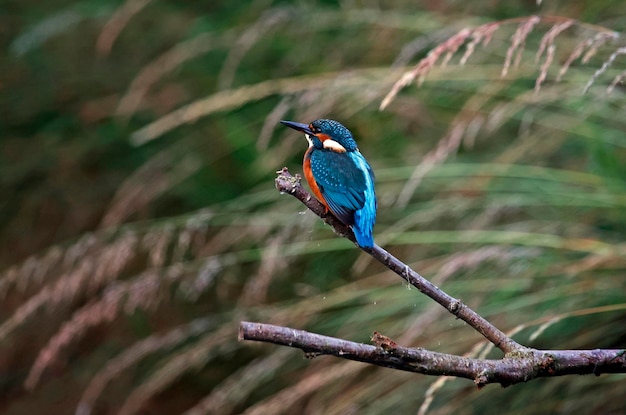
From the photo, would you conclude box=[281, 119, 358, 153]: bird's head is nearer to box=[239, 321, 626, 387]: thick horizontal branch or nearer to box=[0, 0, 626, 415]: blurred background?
box=[0, 0, 626, 415]: blurred background

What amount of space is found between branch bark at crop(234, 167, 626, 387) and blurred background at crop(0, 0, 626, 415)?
14.6 inches

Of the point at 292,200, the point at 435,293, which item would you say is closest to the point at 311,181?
the point at 435,293

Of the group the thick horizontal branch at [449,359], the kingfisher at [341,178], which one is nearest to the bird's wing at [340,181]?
the kingfisher at [341,178]

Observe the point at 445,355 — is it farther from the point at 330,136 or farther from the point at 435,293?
the point at 330,136

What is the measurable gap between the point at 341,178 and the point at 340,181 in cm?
1

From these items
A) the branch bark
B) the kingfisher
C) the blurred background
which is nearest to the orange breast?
the kingfisher

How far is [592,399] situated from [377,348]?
0.92 meters

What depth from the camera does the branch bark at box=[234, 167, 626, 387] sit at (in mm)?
814

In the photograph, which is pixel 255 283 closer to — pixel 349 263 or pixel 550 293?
pixel 349 263

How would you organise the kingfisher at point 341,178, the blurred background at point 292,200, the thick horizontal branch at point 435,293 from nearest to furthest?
the thick horizontal branch at point 435,293, the kingfisher at point 341,178, the blurred background at point 292,200

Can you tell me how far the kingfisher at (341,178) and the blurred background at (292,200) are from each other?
291mm

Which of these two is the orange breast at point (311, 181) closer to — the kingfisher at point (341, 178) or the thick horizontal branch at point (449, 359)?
the kingfisher at point (341, 178)

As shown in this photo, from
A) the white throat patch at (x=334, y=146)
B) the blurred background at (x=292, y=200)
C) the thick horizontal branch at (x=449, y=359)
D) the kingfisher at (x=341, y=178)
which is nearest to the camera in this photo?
the thick horizontal branch at (x=449, y=359)

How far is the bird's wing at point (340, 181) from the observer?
116 centimetres
